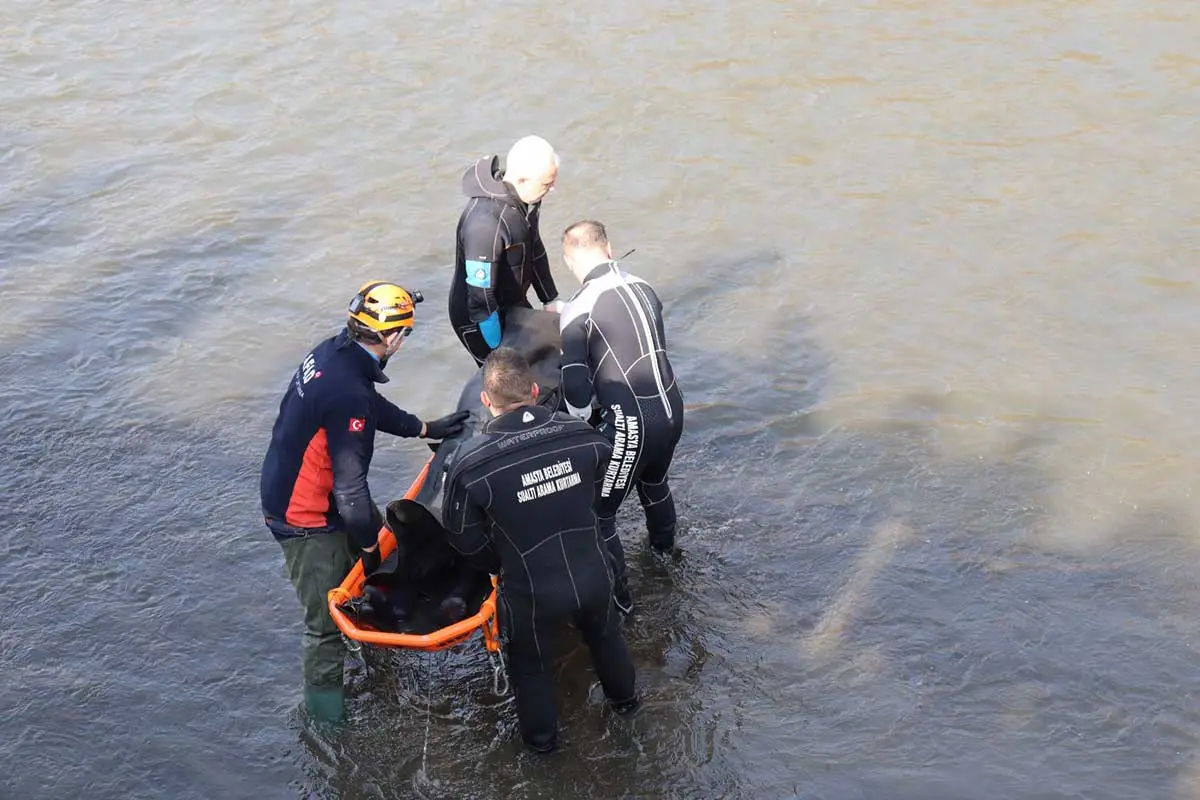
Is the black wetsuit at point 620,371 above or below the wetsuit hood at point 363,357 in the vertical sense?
below

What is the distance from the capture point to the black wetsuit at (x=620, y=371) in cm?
604

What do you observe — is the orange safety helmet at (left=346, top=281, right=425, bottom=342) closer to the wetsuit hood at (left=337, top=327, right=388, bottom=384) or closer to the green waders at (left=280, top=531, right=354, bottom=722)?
the wetsuit hood at (left=337, top=327, right=388, bottom=384)

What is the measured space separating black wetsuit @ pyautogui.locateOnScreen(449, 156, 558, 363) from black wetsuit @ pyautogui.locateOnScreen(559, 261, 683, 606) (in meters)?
0.61

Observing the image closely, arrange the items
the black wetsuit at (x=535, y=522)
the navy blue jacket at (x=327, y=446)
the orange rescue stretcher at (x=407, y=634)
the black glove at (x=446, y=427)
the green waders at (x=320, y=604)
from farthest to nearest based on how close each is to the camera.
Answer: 1. the black glove at (x=446, y=427)
2. the green waders at (x=320, y=604)
3. the orange rescue stretcher at (x=407, y=634)
4. the navy blue jacket at (x=327, y=446)
5. the black wetsuit at (x=535, y=522)

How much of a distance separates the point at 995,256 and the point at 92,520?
678cm

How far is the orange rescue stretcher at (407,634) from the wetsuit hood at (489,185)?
1.66 metres

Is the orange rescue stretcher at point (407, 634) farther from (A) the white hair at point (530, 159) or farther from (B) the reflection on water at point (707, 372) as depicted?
(A) the white hair at point (530, 159)

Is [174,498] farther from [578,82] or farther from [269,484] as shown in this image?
[578,82]

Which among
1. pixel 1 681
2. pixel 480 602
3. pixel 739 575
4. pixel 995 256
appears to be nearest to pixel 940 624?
pixel 739 575

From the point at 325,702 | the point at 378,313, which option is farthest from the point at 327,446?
the point at 325,702

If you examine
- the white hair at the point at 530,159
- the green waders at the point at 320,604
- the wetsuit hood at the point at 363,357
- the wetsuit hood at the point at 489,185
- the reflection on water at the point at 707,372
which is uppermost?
the white hair at the point at 530,159

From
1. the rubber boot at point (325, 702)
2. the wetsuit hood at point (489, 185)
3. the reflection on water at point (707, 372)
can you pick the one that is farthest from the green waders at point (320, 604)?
the wetsuit hood at point (489, 185)

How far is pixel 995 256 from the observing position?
9719mm

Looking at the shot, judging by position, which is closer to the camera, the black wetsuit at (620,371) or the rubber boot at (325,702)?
the rubber boot at (325,702)
